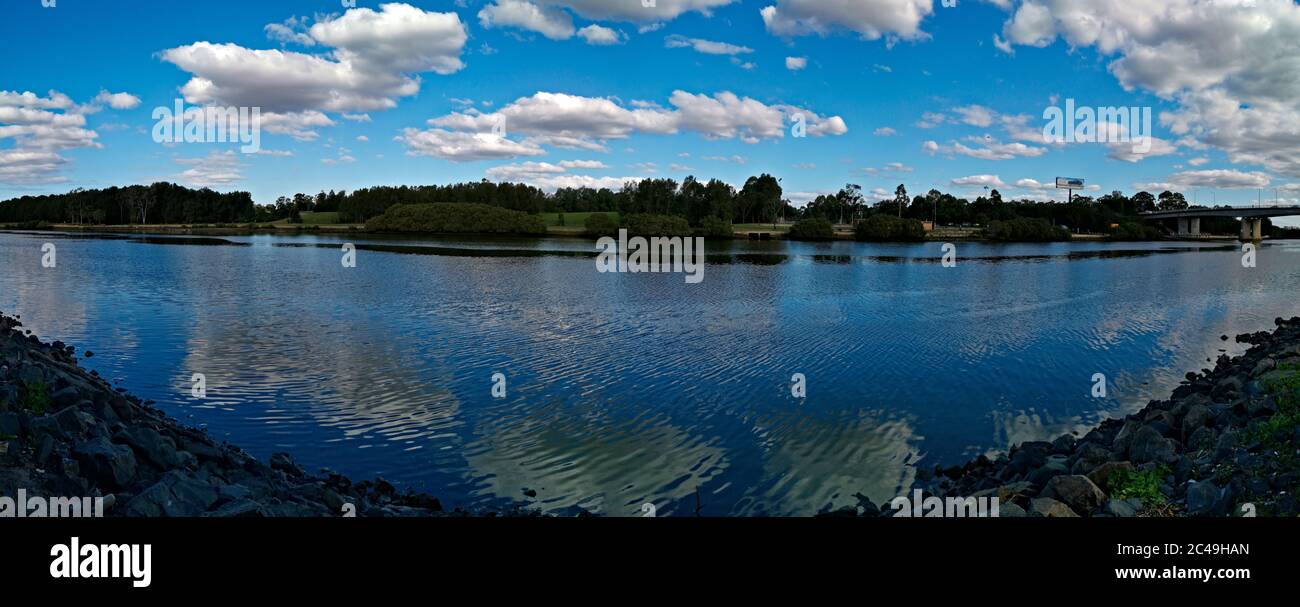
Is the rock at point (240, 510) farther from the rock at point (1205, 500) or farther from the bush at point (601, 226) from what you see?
the bush at point (601, 226)

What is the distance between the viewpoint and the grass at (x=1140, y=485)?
1004 cm

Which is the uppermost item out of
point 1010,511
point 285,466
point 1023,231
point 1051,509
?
point 1023,231

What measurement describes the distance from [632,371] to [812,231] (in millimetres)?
157704

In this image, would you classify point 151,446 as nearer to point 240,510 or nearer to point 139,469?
point 139,469

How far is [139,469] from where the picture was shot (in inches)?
410

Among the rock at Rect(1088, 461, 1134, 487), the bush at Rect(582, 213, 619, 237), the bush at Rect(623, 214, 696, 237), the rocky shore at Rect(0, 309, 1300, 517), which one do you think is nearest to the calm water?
the rocky shore at Rect(0, 309, 1300, 517)

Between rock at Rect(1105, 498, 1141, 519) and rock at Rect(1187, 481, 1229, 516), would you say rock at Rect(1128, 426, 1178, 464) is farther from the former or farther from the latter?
rock at Rect(1105, 498, 1141, 519)

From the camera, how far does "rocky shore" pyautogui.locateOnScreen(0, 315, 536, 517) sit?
8930 millimetres

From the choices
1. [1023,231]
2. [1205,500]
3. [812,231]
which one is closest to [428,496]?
[1205,500]

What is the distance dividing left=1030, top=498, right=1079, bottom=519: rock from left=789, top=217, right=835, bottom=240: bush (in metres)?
166

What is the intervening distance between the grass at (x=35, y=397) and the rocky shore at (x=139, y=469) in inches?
0.7

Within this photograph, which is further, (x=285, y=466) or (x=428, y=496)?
(x=285, y=466)
